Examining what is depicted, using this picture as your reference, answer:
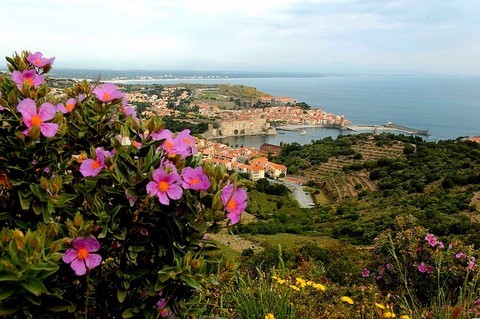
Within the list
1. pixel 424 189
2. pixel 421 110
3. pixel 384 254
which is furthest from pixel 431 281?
pixel 421 110

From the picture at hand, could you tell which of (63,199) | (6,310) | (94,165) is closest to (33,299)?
(6,310)

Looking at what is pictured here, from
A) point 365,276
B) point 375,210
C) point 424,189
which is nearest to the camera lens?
point 365,276

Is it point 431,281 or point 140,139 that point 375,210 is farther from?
point 140,139

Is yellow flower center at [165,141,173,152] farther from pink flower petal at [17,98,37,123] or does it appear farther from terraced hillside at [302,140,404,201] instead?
terraced hillside at [302,140,404,201]

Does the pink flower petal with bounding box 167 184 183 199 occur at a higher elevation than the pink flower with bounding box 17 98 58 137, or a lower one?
lower

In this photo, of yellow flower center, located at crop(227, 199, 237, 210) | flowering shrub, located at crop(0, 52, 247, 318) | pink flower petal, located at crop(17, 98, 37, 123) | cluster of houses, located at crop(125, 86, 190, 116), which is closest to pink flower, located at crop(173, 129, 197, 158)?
flowering shrub, located at crop(0, 52, 247, 318)
